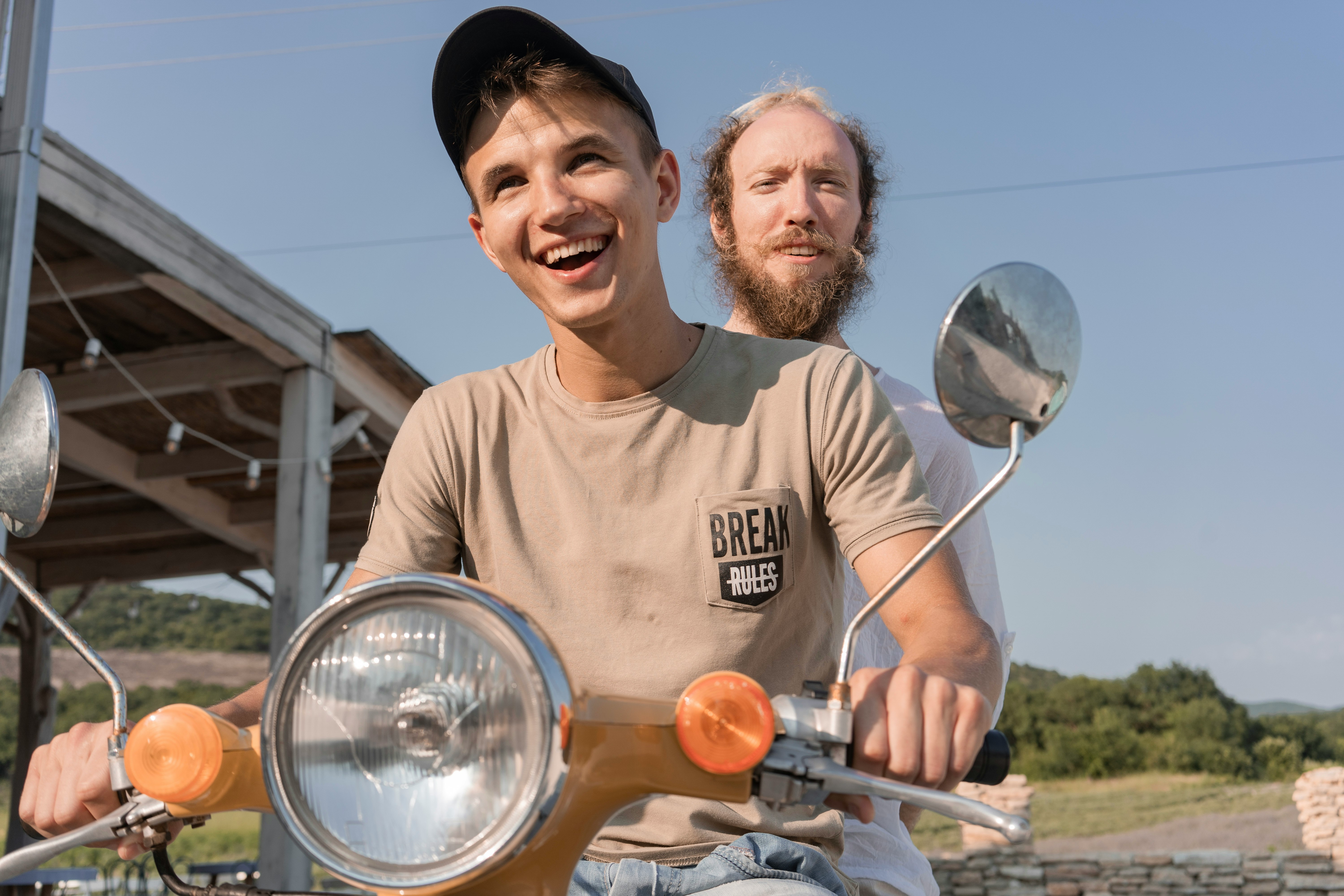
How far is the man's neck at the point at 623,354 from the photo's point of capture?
1567mm

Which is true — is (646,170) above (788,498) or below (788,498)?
above

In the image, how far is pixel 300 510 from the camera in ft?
22.1

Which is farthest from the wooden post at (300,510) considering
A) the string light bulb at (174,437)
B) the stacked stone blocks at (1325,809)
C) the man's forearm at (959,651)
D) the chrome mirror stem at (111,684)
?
the stacked stone blocks at (1325,809)

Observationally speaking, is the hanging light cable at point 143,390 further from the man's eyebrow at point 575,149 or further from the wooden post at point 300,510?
the man's eyebrow at point 575,149

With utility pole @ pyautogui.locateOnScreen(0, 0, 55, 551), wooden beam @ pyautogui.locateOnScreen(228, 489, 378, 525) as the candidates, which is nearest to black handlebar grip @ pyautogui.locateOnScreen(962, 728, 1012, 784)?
utility pole @ pyautogui.locateOnScreen(0, 0, 55, 551)

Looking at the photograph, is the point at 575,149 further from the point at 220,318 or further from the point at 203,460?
the point at 203,460

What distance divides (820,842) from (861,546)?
351mm

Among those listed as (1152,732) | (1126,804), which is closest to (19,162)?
(1126,804)

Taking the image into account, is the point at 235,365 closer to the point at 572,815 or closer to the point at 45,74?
the point at 45,74

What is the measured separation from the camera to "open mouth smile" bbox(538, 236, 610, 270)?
1445mm

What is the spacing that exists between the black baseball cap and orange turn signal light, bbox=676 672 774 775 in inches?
36.9

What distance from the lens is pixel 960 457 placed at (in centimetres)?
241

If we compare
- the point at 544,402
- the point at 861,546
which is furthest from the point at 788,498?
the point at 544,402

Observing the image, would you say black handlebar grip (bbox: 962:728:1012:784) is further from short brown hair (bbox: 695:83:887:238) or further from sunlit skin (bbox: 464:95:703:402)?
short brown hair (bbox: 695:83:887:238)
